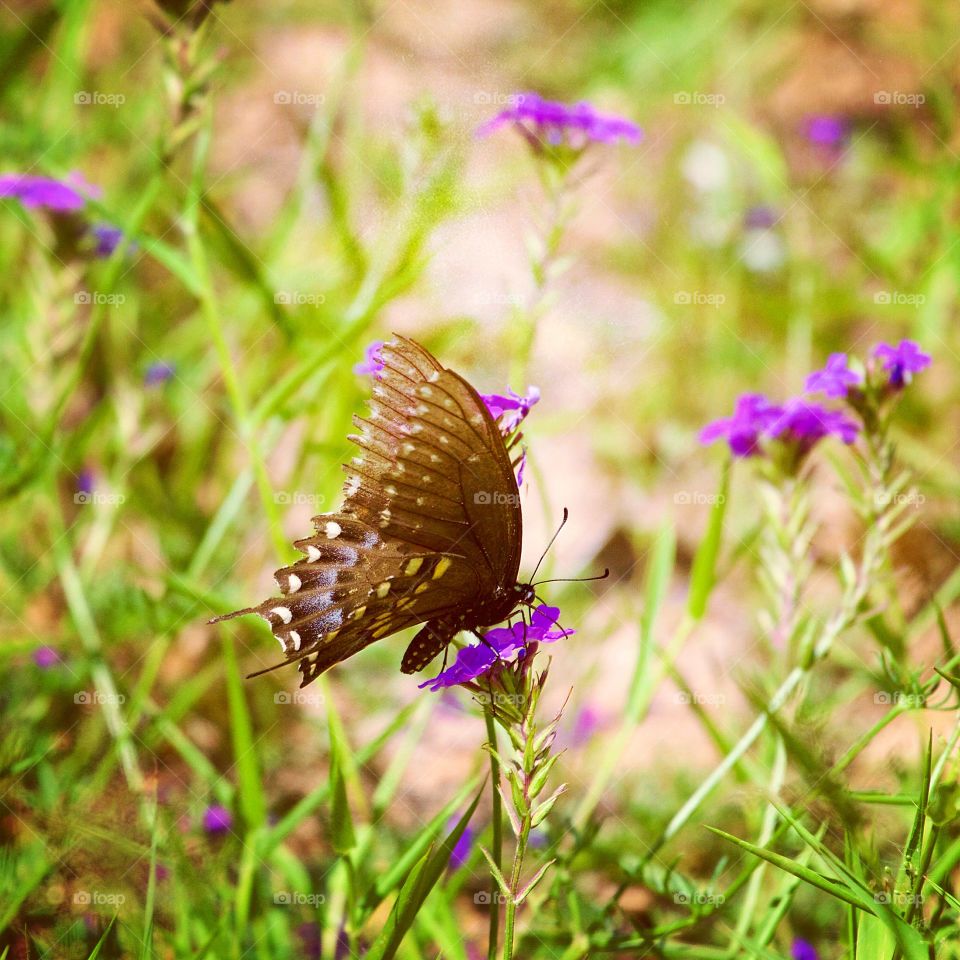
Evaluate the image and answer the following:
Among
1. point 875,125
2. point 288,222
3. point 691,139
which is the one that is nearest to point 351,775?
point 288,222

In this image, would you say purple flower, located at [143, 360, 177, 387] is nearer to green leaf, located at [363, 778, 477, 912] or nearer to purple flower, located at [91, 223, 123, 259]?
purple flower, located at [91, 223, 123, 259]

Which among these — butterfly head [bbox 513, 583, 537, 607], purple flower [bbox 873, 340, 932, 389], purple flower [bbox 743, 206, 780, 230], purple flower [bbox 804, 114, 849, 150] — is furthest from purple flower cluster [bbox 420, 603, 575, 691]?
purple flower [bbox 804, 114, 849, 150]

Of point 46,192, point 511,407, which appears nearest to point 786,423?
point 511,407

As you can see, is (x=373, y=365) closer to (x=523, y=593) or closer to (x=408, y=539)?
(x=408, y=539)

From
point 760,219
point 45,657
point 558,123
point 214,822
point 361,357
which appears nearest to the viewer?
point 558,123

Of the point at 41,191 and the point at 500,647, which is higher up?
the point at 41,191

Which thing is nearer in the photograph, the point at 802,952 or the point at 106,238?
the point at 802,952
